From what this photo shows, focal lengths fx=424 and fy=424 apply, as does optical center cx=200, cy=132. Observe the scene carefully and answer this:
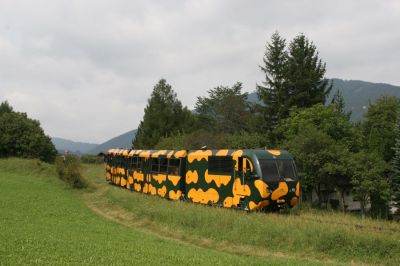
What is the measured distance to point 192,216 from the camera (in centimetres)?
1733

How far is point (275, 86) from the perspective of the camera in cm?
4697

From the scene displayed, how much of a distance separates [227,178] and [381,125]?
31027 mm

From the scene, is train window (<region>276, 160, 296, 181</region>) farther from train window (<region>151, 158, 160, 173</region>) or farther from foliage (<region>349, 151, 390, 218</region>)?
foliage (<region>349, 151, 390, 218</region>)

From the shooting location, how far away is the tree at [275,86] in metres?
46.1

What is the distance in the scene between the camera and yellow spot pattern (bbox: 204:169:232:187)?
19688mm

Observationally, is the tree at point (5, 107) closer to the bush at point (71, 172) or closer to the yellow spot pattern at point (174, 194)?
the bush at point (71, 172)

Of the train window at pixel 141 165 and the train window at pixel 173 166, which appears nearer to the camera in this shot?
the train window at pixel 173 166

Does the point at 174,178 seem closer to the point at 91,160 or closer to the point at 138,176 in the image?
the point at 138,176

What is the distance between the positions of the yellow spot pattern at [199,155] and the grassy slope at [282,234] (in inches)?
120

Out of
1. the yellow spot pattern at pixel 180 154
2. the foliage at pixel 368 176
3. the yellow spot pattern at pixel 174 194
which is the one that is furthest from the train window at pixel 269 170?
the foliage at pixel 368 176

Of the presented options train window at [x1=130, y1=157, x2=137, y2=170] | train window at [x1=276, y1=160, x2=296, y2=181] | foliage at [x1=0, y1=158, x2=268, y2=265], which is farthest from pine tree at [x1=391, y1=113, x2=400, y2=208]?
foliage at [x1=0, y1=158, x2=268, y2=265]

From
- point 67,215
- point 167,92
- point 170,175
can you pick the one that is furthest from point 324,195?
point 167,92

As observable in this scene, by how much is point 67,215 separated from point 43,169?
23.2 metres

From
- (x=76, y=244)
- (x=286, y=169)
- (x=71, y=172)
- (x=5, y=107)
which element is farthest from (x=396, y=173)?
(x=5, y=107)
